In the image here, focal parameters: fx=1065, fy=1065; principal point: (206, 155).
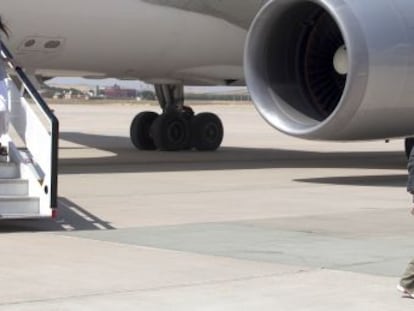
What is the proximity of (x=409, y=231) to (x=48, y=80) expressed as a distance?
34.6ft

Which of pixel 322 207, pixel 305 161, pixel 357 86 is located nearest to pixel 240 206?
pixel 322 207

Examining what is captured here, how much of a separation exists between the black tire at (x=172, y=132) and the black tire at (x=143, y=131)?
59cm

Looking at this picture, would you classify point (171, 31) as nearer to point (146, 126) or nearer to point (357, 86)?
point (357, 86)

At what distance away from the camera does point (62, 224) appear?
9227 millimetres

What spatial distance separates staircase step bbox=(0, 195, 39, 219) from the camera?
8836 millimetres

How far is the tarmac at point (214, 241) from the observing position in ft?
20.2

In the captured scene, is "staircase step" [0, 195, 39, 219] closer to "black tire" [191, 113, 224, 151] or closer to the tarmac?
the tarmac

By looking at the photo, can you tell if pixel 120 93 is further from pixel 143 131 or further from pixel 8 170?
pixel 8 170

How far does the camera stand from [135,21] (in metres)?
14.0

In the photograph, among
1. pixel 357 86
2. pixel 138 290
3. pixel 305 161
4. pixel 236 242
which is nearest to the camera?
pixel 138 290

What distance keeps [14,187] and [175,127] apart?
387 inches

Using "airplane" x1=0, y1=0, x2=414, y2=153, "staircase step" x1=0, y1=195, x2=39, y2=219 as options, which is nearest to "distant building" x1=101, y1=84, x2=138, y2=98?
"airplane" x1=0, y1=0, x2=414, y2=153

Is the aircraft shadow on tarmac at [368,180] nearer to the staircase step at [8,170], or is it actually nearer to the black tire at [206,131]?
the staircase step at [8,170]

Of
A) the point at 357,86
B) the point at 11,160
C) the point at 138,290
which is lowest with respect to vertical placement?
the point at 138,290
